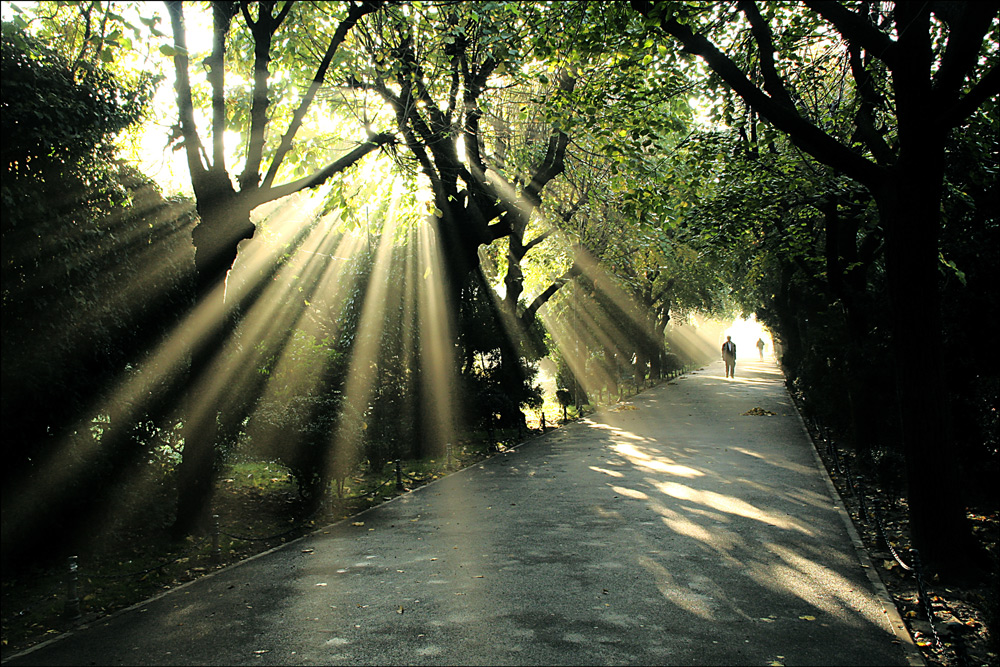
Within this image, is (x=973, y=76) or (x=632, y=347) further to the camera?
(x=632, y=347)

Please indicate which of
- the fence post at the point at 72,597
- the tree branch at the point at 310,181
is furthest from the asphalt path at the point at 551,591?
the tree branch at the point at 310,181

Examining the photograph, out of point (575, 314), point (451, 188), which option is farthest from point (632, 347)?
point (451, 188)

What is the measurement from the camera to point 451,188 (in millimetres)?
15531

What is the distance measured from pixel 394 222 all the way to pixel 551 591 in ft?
40.3

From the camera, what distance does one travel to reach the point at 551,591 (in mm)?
6488

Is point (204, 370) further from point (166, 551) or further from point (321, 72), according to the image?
point (321, 72)

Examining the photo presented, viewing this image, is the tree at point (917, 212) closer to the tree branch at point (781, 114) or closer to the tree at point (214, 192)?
the tree branch at point (781, 114)

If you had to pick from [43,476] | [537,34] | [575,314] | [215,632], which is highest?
[537,34]

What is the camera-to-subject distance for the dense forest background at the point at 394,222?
693 cm

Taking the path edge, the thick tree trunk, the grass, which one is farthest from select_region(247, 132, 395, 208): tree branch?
the path edge

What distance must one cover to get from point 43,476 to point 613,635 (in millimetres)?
6917

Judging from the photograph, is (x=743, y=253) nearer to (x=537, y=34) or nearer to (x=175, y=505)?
(x=537, y=34)

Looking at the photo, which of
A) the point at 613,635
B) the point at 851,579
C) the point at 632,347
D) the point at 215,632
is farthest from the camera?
the point at 632,347

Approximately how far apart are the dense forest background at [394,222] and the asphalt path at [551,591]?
1706 mm
